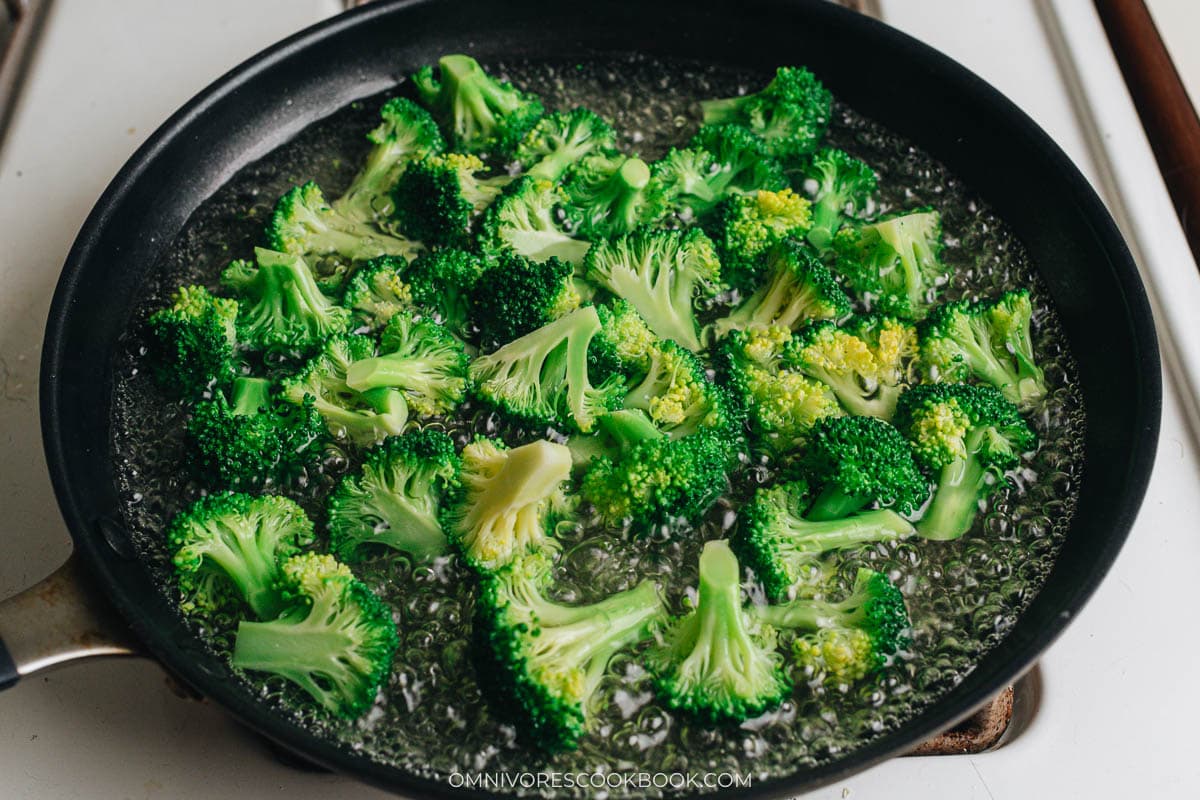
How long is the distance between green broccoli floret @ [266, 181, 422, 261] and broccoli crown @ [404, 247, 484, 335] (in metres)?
0.09

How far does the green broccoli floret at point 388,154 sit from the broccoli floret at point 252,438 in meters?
0.34

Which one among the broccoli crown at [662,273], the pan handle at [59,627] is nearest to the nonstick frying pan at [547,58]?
the pan handle at [59,627]

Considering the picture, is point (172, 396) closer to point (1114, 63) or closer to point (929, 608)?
A: point (929, 608)

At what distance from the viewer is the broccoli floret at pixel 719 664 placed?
1.16 metres

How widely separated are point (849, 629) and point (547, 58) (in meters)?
1.06

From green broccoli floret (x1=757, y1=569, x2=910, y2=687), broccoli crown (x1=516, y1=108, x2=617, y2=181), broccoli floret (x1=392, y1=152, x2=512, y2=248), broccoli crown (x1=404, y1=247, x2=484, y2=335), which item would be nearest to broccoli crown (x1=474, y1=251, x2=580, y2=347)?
broccoli crown (x1=404, y1=247, x2=484, y2=335)

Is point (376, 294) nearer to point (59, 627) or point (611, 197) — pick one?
point (611, 197)

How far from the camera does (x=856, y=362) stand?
1380 mm

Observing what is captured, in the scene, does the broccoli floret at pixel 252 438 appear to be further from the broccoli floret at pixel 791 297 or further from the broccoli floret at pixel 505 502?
the broccoli floret at pixel 791 297

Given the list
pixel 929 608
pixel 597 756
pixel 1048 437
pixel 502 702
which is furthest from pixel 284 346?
pixel 1048 437

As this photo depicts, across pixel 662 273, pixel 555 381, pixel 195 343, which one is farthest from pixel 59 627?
pixel 662 273

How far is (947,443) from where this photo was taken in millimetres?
1305

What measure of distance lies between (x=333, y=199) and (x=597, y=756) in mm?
919

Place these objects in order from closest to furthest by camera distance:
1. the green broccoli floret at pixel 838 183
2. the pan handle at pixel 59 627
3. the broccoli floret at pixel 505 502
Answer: the pan handle at pixel 59 627
the broccoli floret at pixel 505 502
the green broccoli floret at pixel 838 183
